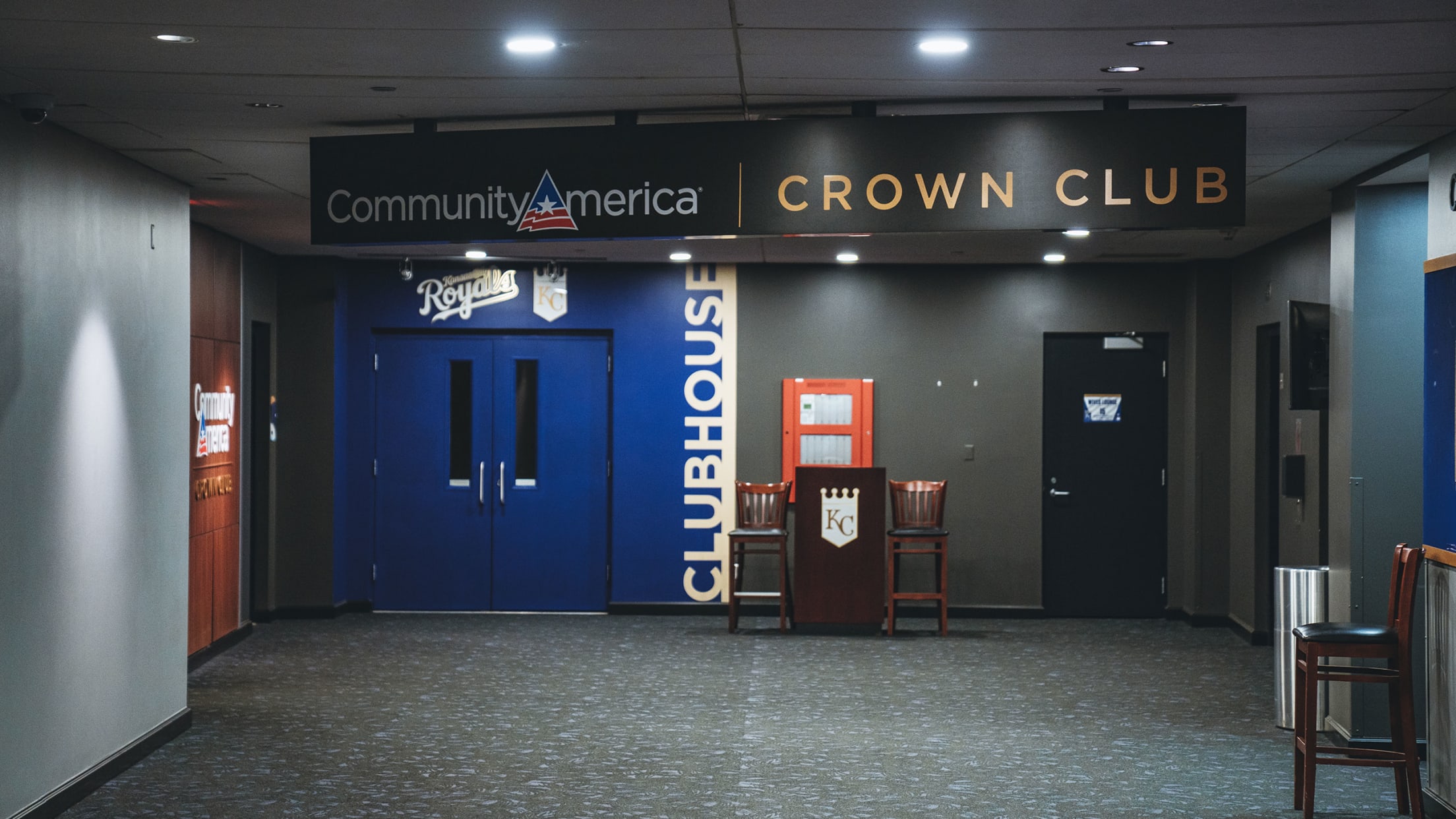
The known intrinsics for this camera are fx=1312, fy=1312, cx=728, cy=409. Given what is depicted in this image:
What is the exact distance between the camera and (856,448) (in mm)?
9953

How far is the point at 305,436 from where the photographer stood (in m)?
9.70

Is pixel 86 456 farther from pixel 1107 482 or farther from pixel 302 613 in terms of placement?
pixel 1107 482

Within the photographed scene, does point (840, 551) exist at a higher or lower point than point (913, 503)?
lower

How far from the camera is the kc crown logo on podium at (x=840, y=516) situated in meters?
9.06

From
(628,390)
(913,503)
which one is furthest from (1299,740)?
(628,390)

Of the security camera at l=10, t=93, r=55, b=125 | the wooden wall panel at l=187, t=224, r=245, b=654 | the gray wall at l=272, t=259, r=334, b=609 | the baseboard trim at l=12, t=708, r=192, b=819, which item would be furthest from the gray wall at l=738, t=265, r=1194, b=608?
the security camera at l=10, t=93, r=55, b=125

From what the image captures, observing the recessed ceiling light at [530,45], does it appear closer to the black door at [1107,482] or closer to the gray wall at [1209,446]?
the black door at [1107,482]

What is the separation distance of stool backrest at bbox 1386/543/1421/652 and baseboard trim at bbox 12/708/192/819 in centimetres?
512

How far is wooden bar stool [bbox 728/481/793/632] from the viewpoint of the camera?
29.7 ft

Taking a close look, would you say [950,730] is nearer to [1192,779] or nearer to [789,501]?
[1192,779]

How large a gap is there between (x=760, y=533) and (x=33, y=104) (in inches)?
217

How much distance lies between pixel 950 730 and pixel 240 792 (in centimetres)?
321

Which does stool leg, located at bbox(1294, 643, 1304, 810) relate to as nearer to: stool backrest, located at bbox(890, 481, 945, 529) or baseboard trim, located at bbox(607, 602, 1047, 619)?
stool backrest, located at bbox(890, 481, 945, 529)

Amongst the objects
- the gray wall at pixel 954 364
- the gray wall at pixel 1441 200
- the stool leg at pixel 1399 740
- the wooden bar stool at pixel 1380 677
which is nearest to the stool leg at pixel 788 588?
the gray wall at pixel 954 364
